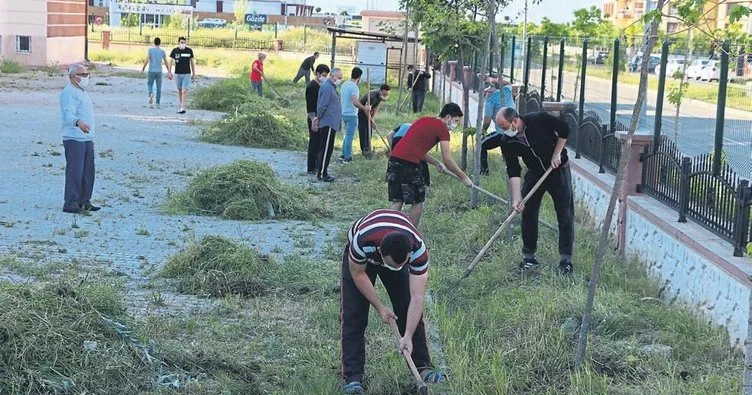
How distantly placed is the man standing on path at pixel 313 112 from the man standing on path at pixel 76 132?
4743mm

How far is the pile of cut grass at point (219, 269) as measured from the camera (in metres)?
8.60

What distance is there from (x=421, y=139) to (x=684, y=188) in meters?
2.89

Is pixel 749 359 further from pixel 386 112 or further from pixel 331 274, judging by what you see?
pixel 386 112

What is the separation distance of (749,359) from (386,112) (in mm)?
23922

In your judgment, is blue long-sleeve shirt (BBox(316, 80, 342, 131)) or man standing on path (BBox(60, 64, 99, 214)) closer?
man standing on path (BBox(60, 64, 99, 214))

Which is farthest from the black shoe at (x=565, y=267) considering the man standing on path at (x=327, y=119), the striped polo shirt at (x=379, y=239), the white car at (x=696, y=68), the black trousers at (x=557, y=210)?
the man standing on path at (x=327, y=119)

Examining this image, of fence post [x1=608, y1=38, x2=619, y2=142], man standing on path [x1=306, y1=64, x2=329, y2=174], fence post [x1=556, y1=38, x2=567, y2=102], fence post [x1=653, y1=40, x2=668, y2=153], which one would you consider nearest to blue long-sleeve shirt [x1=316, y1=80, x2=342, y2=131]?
man standing on path [x1=306, y1=64, x2=329, y2=174]

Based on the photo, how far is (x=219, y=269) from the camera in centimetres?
883

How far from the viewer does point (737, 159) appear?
8.27 meters

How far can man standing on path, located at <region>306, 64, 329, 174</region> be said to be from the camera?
1627 centimetres

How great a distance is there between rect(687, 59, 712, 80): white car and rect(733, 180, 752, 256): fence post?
290cm

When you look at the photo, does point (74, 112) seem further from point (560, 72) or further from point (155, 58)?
point (155, 58)

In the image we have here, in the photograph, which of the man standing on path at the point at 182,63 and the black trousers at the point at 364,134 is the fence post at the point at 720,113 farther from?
the man standing on path at the point at 182,63

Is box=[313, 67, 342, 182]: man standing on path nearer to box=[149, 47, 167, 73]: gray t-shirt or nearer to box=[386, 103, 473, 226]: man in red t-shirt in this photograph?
box=[386, 103, 473, 226]: man in red t-shirt
